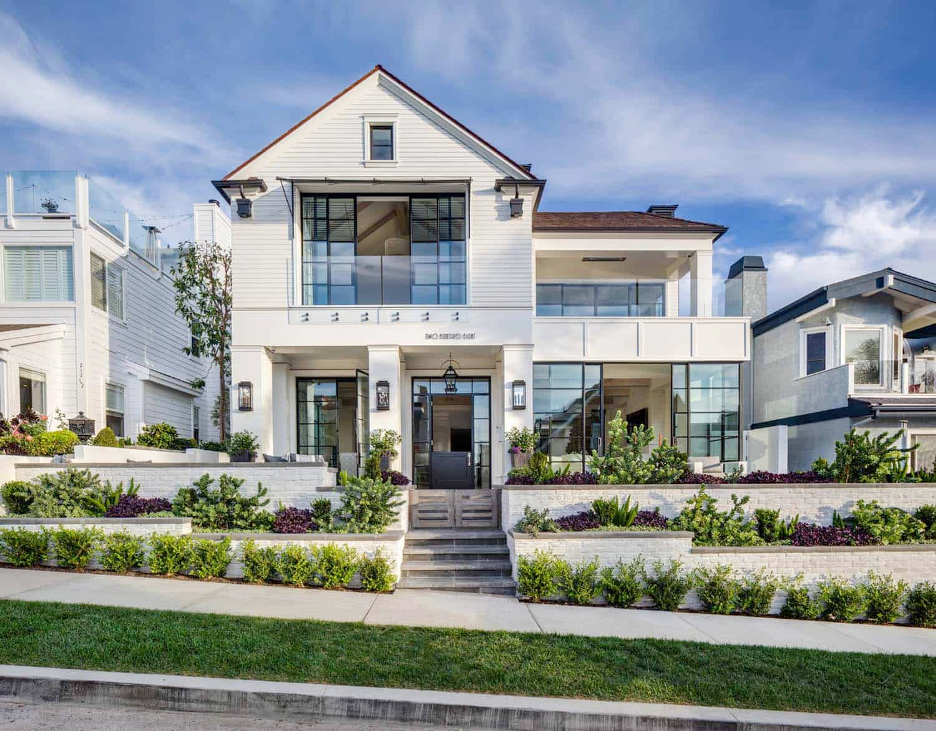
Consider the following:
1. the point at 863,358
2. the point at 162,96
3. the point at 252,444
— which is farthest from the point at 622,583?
the point at 162,96

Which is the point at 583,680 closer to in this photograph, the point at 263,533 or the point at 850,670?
the point at 850,670

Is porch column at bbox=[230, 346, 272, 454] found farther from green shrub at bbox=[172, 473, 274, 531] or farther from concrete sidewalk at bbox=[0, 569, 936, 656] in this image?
concrete sidewalk at bbox=[0, 569, 936, 656]

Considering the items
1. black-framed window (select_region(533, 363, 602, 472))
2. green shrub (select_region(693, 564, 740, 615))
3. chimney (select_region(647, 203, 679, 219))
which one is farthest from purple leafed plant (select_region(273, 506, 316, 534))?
chimney (select_region(647, 203, 679, 219))

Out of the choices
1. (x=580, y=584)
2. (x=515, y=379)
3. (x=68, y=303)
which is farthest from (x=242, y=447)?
(x=580, y=584)

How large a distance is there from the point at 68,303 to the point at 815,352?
18.3 meters

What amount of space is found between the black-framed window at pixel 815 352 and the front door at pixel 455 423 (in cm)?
854

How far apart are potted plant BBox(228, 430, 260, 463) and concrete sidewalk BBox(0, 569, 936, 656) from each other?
12.5 ft

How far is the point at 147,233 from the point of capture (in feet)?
61.8

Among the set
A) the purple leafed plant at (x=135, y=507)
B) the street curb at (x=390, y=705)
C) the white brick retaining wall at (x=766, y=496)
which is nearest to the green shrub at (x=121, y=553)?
the purple leafed plant at (x=135, y=507)

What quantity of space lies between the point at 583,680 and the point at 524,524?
4150 mm

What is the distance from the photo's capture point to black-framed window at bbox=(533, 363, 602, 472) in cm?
1416

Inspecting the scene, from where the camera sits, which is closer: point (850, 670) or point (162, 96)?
point (850, 670)

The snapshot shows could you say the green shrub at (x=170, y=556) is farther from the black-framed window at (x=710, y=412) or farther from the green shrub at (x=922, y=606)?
the black-framed window at (x=710, y=412)

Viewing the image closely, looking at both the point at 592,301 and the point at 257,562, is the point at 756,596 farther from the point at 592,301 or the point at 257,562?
the point at 592,301
